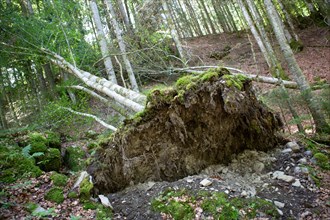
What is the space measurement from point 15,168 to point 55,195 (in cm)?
137

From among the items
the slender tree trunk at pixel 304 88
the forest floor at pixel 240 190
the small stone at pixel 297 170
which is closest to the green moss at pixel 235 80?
the forest floor at pixel 240 190

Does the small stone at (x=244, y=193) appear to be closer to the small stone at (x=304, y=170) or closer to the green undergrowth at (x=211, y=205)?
the green undergrowth at (x=211, y=205)

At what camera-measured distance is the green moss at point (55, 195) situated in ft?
13.0

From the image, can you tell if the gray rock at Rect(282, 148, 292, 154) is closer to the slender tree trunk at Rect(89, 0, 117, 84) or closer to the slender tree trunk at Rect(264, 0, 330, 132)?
the slender tree trunk at Rect(264, 0, 330, 132)

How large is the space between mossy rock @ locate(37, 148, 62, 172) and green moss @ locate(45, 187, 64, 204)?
1.42 metres

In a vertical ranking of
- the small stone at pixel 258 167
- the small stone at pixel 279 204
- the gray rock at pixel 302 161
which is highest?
the small stone at pixel 258 167

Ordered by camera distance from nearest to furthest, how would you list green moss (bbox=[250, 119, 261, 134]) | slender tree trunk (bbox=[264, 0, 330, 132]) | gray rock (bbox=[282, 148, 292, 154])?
1. green moss (bbox=[250, 119, 261, 134])
2. gray rock (bbox=[282, 148, 292, 154])
3. slender tree trunk (bbox=[264, 0, 330, 132])

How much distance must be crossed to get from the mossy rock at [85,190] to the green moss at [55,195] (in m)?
0.34

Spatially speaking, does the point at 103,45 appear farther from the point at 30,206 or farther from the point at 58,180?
the point at 30,206

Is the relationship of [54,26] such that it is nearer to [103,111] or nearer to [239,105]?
[103,111]

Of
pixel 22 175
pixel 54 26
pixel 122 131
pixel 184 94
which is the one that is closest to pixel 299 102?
pixel 184 94

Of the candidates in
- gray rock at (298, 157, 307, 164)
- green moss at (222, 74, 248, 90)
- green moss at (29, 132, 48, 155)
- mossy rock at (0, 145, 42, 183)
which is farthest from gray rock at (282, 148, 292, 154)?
green moss at (29, 132, 48, 155)

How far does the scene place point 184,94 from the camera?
431 cm

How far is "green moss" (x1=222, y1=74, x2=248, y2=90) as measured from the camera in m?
4.14
